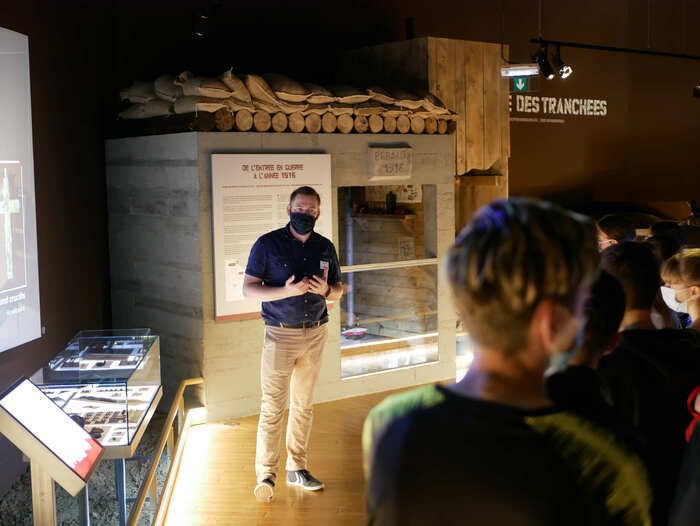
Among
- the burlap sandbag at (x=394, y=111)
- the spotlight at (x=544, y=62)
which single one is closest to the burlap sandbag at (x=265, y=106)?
the burlap sandbag at (x=394, y=111)

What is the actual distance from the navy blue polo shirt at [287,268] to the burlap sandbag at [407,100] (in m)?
2.57

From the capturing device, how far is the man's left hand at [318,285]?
5137 millimetres

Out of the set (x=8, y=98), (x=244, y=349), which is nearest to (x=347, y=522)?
(x=244, y=349)

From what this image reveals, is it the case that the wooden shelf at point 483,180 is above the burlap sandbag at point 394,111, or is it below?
below

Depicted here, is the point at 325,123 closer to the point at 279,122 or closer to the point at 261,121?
the point at 279,122

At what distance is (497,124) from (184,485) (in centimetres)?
466

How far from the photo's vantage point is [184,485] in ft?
18.7

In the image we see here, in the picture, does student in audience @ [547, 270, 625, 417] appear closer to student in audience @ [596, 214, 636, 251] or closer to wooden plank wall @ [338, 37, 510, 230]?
student in audience @ [596, 214, 636, 251]

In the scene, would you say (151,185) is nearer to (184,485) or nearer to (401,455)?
(184,485)

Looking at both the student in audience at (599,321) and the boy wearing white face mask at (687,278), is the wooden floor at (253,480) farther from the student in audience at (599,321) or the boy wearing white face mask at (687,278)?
the student in audience at (599,321)

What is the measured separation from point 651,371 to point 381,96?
5093 millimetres

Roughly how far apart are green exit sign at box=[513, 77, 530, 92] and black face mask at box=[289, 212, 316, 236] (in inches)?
170

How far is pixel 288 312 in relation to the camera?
5.22 metres

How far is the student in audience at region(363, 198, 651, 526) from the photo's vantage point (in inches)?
54.6
